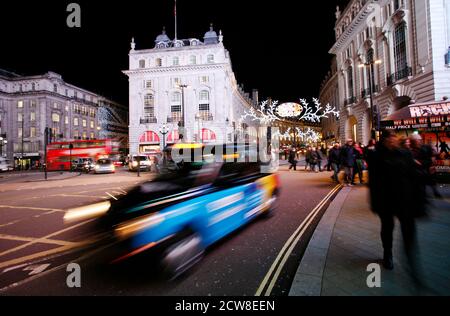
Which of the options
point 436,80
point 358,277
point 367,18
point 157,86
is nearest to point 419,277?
point 358,277

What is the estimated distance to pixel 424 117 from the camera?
33.8 ft

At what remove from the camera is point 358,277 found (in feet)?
9.98

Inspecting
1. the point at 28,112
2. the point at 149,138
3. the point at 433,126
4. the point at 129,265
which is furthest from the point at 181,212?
the point at 28,112

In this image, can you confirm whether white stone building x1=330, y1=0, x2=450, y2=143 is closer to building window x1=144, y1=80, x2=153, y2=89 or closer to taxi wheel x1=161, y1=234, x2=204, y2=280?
taxi wheel x1=161, y1=234, x2=204, y2=280

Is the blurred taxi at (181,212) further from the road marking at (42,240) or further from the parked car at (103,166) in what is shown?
the parked car at (103,166)

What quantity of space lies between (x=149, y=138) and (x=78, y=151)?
13613 millimetres

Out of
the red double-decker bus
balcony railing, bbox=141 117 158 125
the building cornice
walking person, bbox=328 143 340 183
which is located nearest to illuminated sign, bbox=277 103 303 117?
walking person, bbox=328 143 340 183

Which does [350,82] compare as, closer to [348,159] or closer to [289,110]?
[289,110]

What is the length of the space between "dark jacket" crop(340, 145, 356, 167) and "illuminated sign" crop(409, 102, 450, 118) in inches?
130

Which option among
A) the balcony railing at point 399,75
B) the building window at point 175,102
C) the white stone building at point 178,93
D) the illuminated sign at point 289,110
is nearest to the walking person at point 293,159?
the illuminated sign at point 289,110

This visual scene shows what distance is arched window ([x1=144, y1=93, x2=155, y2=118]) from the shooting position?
148 ft

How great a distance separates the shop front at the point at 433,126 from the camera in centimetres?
969

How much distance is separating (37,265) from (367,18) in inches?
1358

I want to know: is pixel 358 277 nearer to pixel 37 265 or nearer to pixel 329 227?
pixel 329 227
